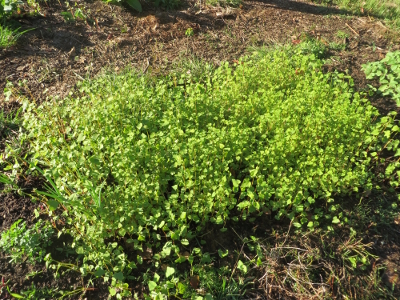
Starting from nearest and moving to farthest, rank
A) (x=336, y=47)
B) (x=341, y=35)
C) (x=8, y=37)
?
(x=8, y=37)
(x=336, y=47)
(x=341, y=35)

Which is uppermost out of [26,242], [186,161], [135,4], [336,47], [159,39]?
[135,4]

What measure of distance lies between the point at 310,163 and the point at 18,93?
353 centimetres

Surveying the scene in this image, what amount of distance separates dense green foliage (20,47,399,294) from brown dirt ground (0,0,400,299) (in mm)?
838

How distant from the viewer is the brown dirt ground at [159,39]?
4.39 metres

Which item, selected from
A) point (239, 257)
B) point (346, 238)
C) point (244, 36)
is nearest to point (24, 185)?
point (239, 257)

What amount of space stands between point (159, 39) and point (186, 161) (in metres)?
2.91

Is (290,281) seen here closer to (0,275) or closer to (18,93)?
(0,275)

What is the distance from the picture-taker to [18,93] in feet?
13.1

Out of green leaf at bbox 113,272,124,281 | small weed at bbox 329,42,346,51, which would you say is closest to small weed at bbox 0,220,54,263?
green leaf at bbox 113,272,124,281

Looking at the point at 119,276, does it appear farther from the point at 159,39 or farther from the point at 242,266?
the point at 159,39

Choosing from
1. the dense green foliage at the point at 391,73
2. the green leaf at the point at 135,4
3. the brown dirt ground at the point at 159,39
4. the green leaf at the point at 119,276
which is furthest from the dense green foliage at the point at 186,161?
the green leaf at the point at 135,4

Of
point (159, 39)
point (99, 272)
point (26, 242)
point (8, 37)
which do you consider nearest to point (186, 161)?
point (99, 272)

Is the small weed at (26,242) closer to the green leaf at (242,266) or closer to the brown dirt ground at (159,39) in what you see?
the green leaf at (242,266)

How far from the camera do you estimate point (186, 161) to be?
2.94 metres
